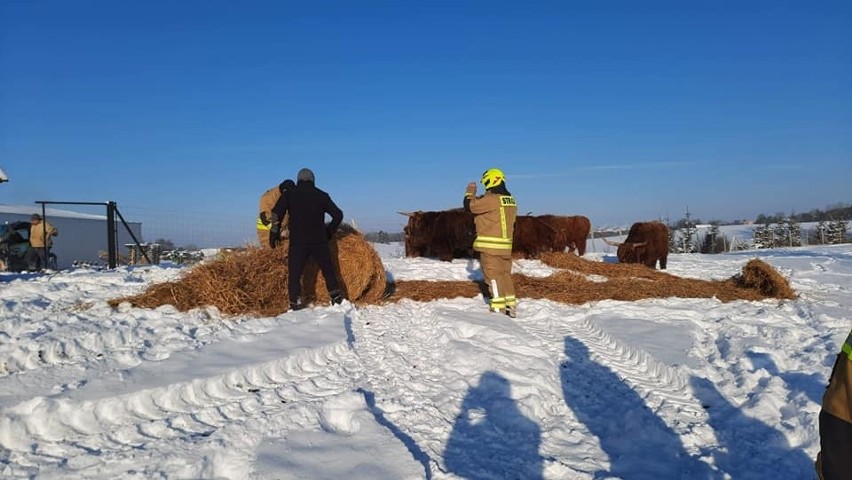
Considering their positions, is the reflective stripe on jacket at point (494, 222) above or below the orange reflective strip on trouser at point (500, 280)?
above

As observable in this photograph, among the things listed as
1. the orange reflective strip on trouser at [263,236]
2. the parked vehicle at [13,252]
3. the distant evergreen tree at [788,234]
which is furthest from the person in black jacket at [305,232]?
the distant evergreen tree at [788,234]

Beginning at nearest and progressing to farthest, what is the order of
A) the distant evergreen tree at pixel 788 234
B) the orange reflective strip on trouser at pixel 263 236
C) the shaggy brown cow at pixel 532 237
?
the orange reflective strip on trouser at pixel 263 236 → the shaggy brown cow at pixel 532 237 → the distant evergreen tree at pixel 788 234

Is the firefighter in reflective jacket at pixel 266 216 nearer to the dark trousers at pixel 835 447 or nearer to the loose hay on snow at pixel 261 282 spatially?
the loose hay on snow at pixel 261 282

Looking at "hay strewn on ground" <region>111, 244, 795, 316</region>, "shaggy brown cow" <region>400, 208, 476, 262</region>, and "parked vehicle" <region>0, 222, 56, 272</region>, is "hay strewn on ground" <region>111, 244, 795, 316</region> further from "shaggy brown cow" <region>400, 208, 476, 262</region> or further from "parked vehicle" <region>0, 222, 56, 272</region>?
"parked vehicle" <region>0, 222, 56, 272</region>

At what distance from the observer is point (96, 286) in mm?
9312

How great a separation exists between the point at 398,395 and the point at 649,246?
14201 mm

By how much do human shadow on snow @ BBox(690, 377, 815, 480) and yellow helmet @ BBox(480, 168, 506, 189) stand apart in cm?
509

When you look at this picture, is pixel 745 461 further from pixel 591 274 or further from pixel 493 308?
pixel 591 274

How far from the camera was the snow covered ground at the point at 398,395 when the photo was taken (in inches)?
120

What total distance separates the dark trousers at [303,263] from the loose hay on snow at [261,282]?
32 cm

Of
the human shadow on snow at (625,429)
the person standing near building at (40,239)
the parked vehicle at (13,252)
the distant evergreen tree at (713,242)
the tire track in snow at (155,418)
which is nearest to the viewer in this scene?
the tire track in snow at (155,418)

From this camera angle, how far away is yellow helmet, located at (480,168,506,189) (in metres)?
8.70

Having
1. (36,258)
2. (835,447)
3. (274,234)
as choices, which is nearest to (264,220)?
(274,234)

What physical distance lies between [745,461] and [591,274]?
10649mm
